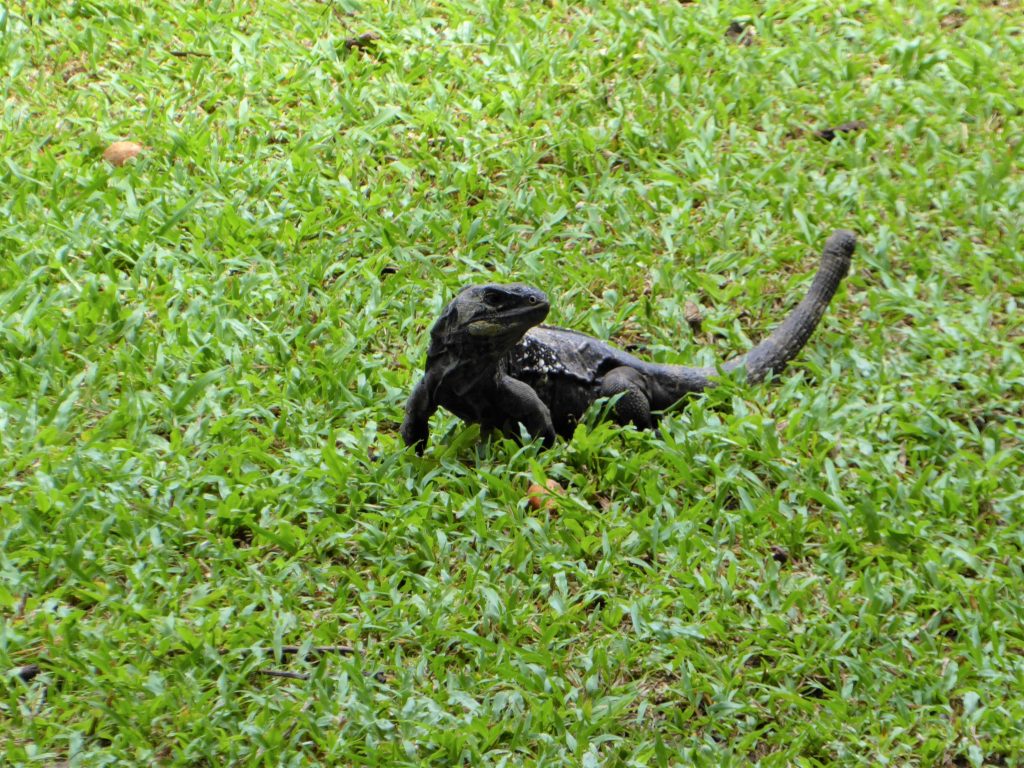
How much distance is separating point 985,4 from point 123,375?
6113 mm

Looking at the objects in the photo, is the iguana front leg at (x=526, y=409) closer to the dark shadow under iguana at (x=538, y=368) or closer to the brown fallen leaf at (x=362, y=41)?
the dark shadow under iguana at (x=538, y=368)

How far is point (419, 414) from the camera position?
17.1ft

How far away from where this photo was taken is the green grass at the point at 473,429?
13.9 feet

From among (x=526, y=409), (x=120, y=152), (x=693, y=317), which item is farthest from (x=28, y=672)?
(x=120, y=152)

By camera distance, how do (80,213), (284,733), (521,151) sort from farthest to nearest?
(521,151) → (80,213) → (284,733)

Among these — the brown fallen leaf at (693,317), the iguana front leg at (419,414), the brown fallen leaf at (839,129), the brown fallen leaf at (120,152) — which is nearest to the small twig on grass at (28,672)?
the iguana front leg at (419,414)

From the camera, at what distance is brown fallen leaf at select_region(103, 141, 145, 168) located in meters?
6.94

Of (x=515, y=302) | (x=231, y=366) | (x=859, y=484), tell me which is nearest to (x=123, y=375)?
(x=231, y=366)

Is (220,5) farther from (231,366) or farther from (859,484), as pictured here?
(859,484)

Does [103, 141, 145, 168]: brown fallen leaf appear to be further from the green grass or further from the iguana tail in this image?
the iguana tail

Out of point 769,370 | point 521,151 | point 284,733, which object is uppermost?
point 521,151

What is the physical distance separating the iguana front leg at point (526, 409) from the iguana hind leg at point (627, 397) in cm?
30

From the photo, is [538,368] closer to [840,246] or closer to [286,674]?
[840,246]

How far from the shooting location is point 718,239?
6586mm
